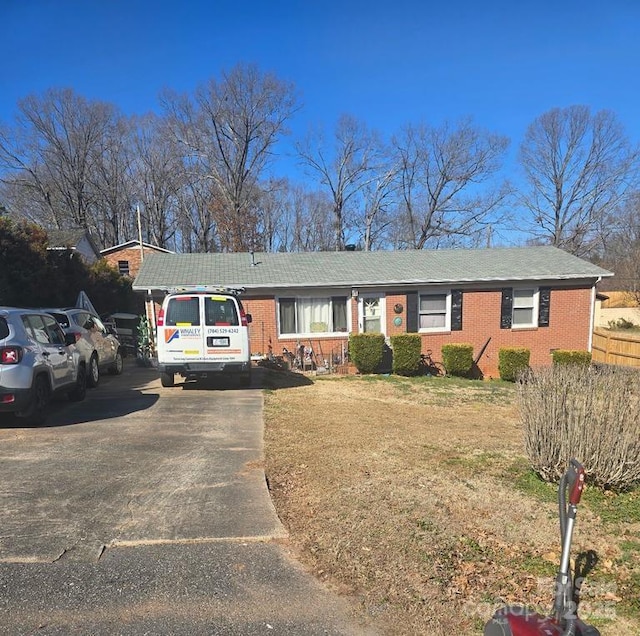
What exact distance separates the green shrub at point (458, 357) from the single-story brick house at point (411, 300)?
899 mm

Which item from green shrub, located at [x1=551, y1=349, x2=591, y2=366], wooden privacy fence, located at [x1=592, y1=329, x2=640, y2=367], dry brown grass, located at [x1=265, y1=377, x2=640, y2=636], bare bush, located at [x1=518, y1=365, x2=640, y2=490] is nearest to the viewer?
dry brown grass, located at [x1=265, y1=377, x2=640, y2=636]

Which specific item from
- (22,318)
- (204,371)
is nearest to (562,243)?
(204,371)

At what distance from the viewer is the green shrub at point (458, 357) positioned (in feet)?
47.2

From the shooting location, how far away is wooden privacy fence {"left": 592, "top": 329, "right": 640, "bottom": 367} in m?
17.4

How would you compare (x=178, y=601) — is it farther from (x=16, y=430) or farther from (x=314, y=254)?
(x=314, y=254)

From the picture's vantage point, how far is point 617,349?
18.3 meters

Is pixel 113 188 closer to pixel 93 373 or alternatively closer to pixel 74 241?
pixel 74 241

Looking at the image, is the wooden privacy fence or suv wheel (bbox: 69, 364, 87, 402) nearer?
suv wheel (bbox: 69, 364, 87, 402)

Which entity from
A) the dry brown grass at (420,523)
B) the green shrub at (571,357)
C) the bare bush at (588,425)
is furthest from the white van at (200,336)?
the green shrub at (571,357)

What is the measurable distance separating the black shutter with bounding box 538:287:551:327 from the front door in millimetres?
5367

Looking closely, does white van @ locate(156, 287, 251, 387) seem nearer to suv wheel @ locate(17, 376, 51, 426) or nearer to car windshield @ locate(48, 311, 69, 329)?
car windshield @ locate(48, 311, 69, 329)

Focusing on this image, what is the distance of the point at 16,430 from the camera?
20.6 feet

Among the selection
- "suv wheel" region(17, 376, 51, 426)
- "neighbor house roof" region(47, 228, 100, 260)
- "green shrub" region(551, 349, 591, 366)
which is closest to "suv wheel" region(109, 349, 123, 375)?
"suv wheel" region(17, 376, 51, 426)

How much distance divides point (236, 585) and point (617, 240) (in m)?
45.6
